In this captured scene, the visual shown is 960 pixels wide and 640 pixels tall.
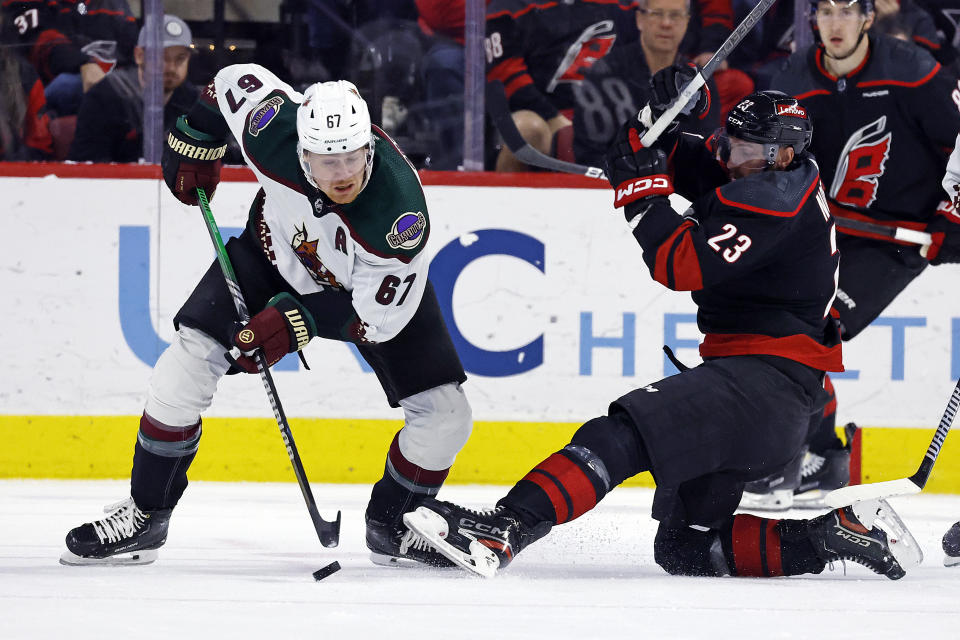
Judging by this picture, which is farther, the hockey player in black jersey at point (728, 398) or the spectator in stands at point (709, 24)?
the spectator in stands at point (709, 24)

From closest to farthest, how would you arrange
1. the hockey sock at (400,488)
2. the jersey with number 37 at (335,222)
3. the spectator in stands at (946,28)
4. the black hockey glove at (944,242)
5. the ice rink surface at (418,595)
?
the ice rink surface at (418,595) → the jersey with number 37 at (335,222) → the hockey sock at (400,488) → the black hockey glove at (944,242) → the spectator in stands at (946,28)

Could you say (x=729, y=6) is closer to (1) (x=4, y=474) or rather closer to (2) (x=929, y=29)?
(2) (x=929, y=29)

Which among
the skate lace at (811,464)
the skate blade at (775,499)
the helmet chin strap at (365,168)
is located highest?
the helmet chin strap at (365,168)

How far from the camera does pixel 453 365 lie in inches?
110

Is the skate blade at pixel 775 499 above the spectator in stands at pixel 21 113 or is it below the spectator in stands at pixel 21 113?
below

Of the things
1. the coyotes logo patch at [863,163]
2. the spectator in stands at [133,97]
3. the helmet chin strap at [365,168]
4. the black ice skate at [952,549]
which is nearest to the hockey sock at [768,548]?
the black ice skate at [952,549]

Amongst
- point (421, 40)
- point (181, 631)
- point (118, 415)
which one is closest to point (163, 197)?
point (118, 415)

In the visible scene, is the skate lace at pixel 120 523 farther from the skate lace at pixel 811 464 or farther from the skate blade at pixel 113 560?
the skate lace at pixel 811 464

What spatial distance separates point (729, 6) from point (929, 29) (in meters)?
0.63

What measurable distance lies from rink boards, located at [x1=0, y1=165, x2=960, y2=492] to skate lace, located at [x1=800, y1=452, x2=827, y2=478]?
0.24 metres

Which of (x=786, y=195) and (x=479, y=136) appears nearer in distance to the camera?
(x=786, y=195)

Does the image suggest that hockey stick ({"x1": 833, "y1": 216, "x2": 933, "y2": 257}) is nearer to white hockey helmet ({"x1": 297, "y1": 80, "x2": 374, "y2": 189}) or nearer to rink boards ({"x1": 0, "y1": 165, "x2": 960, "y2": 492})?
rink boards ({"x1": 0, "y1": 165, "x2": 960, "y2": 492})

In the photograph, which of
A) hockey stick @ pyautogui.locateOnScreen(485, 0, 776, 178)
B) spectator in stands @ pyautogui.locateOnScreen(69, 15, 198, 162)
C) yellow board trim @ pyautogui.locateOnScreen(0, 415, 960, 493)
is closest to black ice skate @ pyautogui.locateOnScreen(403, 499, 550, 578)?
hockey stick @ pyautogui.locateOnScreen(485, 0, 776, 178)

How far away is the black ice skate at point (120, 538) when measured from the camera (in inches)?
104
